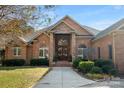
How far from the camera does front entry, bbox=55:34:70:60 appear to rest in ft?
96.4

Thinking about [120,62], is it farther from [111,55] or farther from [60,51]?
[60,51]

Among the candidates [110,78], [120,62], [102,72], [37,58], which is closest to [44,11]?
[110,78]

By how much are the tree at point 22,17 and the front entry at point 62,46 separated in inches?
675

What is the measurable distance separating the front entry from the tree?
675 inches

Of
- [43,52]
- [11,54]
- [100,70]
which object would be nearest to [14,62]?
[11,54]

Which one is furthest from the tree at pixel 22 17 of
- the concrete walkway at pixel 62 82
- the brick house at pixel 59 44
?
the brick house at pixel 59 44

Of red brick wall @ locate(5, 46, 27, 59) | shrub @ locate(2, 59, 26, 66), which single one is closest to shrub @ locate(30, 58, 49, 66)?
shrub @ locate(2, 59, 26, 66)

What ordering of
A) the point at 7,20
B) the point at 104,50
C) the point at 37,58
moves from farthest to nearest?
the point at 37,58
the point at 104,50
the point at 7,20

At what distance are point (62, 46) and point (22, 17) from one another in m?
18.2

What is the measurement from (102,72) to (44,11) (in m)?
7.77

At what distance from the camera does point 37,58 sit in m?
28.0

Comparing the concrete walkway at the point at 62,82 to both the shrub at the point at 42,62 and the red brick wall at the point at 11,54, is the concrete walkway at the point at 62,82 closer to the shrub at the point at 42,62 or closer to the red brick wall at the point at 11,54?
the shrub at the point at 42,62

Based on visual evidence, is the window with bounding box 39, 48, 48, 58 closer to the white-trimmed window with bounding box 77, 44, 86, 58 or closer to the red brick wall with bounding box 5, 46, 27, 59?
the red brick wall with bounding box 5, 46, 27, 59

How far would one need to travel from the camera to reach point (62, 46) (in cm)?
2973
